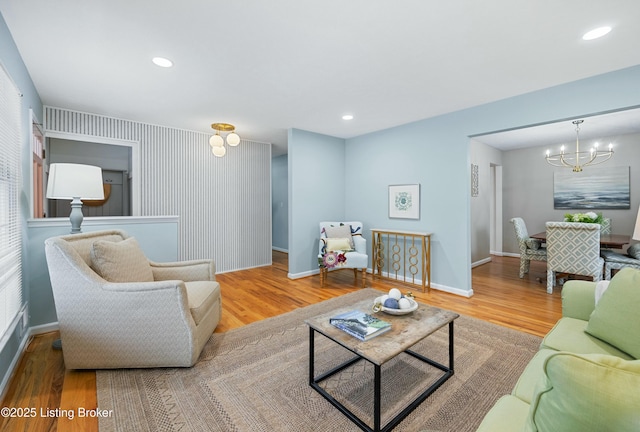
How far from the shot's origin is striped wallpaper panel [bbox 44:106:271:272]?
12.9 ft

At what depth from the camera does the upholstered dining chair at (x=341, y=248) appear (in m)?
4.00

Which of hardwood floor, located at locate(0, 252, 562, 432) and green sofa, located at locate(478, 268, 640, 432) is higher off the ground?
green sofa, located at locate(478, 268, 640, 432)

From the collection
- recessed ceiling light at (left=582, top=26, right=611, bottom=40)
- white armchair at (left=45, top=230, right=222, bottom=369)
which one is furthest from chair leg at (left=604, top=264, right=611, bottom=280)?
white armchair at (left=45, top=230, right=222, bottom=369)

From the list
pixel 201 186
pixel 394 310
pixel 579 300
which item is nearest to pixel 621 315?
pixel 579 300

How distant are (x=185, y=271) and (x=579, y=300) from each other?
3016 millimetres

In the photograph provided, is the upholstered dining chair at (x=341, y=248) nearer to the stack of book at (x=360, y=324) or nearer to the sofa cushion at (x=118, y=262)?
the stack of book at (x=360, y=324)

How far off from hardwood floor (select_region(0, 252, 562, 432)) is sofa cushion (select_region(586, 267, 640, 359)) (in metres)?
1.25

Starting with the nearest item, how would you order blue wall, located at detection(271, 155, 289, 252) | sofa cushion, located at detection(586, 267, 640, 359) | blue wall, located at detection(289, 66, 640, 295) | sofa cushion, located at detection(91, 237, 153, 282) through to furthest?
sofa cushion, located at detection(586, 267, 640, 359) → sofa cushion, located at detection(91, 237, 153, 282) → blue wall, located at detection(289, 66, 640, 295) → blue wall, located at detection(271, 155, 289, 252)

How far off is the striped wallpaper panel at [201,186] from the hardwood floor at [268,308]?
0.52 meters

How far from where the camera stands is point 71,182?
2332mm

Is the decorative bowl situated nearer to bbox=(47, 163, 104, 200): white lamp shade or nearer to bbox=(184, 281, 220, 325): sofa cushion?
bbox=(184, 281, 220, 325): sofa cushion

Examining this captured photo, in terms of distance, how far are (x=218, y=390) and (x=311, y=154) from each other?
3.59m

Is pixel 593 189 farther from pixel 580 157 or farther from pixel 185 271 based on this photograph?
pixel 185 271

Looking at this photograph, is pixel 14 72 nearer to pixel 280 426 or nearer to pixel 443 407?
pixel 280 426
